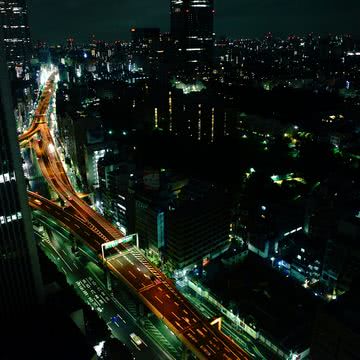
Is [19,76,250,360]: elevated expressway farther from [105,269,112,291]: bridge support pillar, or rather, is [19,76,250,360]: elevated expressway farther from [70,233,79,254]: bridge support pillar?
[70,233,79,254]: bridge support pillar

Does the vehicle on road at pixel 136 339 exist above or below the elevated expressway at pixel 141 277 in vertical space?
below

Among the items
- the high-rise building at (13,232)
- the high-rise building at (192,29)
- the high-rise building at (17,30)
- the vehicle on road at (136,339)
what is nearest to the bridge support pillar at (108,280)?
the vehicle on road at (136,339)

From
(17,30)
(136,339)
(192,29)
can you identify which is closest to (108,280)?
(136,339)

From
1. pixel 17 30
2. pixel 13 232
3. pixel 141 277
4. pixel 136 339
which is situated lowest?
pixel 136 339

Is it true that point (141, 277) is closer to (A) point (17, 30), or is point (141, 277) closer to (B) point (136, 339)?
(B) point (136, 339)

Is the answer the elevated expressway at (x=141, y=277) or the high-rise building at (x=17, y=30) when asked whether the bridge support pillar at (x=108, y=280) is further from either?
the high-rise building at (x=17, y=30)

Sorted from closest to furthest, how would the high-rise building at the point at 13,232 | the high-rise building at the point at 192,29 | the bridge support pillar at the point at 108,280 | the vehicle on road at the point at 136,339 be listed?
the high-rise building at the point at 13,232, the vehicle on road at the point at 136,339, the bridge support pillar at the point at 108,280, the high-rise building at the point at 192,29

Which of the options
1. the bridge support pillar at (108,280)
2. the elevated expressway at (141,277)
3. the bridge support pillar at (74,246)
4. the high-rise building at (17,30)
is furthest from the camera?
the high-rise building at (17,30)
